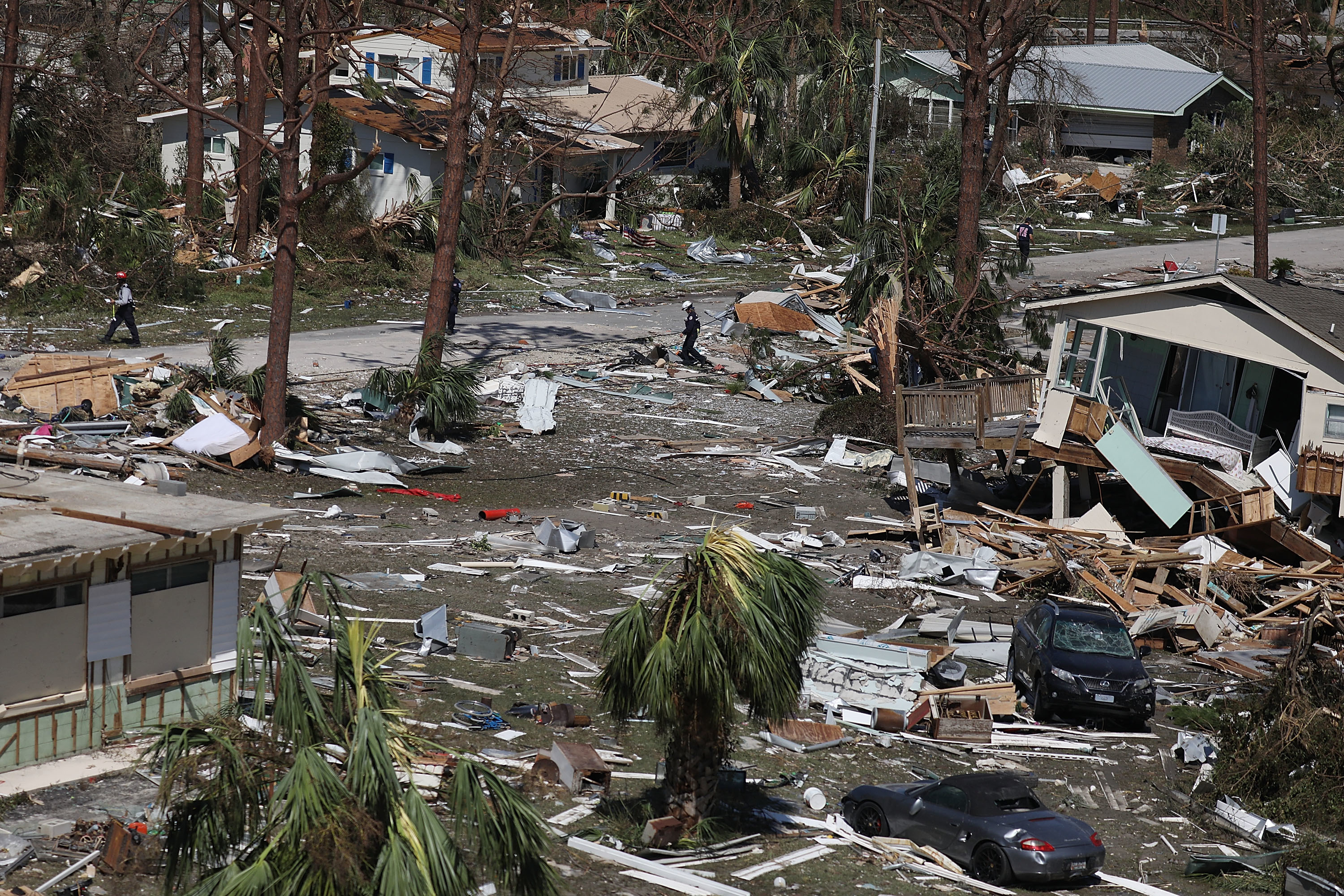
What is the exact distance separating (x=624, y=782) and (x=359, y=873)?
686 cm

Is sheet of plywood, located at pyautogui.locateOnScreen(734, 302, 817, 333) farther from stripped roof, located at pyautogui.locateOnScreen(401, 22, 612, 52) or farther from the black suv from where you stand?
the black suv

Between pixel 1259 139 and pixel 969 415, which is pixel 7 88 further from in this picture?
pixel 1259 139

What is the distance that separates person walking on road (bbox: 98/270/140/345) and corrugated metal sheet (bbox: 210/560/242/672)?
1680 centimetres

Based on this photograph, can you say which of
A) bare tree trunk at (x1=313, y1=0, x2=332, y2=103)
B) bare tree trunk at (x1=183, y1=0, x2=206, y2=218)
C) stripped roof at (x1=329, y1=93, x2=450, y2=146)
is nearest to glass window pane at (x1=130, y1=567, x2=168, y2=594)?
bare tree trunk at (x1=313, y1=0, x2=332, y2=103)

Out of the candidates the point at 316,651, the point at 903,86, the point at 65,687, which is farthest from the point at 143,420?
the point at 903,86

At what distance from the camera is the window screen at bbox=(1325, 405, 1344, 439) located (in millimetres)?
22000

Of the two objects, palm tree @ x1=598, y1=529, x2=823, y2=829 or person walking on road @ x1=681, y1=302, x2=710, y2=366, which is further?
person walking on road @ x1=681, y1=302, x2=710, y2=366

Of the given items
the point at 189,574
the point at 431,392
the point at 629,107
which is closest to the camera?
the point at 189,574

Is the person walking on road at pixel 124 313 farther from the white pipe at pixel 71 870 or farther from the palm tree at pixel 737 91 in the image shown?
the palm tree at pixel 737 91

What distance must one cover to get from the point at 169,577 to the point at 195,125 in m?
31.6

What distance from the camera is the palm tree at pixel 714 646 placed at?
36.4ft

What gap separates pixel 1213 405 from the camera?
2486 centimetres

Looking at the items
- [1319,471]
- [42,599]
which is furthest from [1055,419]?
[42,599]

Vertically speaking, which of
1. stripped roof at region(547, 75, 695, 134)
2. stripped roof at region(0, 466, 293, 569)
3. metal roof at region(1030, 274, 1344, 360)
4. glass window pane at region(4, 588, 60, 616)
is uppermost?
stripped roof at region(547, 75, 695, 134)
